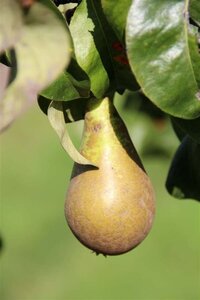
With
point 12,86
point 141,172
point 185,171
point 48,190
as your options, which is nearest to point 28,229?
point 48,190

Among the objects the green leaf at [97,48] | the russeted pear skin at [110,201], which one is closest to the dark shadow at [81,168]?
the russeted pear skin at [110,201]

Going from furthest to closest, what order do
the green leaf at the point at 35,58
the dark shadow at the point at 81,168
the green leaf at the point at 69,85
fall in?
the dark shadow at the point at 81,168, the green leaf at the point at 69,85, the green leaf at the point at 35,58

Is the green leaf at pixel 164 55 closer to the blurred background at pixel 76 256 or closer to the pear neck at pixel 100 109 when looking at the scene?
the pear neck at pixel 100 109

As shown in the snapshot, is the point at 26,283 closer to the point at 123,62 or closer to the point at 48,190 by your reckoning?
the point at 48,190

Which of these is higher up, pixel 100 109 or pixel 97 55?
pixel 97 55

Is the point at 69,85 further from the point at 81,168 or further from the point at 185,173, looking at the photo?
the point at 185,173

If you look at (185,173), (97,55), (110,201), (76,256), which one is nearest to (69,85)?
(97,55)
